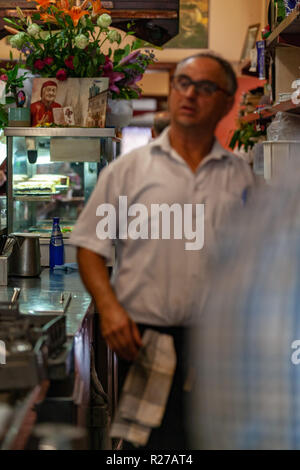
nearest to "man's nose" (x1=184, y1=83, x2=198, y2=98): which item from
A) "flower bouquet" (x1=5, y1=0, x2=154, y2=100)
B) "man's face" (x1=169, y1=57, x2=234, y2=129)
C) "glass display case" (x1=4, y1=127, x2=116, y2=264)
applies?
"man's face" (x1=169, y1=57, x2=234, y2=129)

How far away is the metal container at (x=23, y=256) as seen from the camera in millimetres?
3801

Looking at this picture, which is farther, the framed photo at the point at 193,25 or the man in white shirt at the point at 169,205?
the framed photo at the point at 193,25

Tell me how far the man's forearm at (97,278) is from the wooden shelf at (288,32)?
6.75 ft

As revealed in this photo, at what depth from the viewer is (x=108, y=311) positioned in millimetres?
2062

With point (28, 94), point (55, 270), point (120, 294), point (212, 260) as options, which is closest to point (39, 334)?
point (120, 294)

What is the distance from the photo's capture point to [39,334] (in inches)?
87.9

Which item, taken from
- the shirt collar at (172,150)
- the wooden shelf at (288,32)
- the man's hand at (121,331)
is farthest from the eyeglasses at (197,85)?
the wooden shelf at (288,32)

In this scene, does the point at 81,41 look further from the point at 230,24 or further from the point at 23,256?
the point at 230,24

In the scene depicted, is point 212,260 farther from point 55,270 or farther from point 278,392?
point 55,270

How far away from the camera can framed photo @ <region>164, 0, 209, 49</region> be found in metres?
9.09

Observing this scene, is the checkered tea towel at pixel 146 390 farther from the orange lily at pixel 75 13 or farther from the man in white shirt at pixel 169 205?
the orange lily at pixel 75 13

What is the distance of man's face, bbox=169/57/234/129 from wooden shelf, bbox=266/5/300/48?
1.67m

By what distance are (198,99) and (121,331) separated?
0.70 metres

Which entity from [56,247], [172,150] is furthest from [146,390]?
[56,247]
